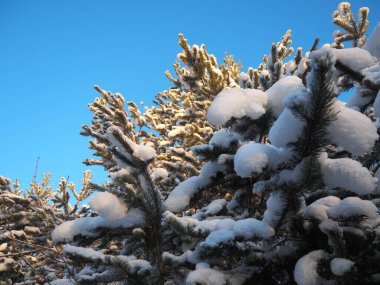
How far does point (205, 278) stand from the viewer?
1.37 meters

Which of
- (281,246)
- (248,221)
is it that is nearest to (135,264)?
(248,221)

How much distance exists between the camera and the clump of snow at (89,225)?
1853 mm

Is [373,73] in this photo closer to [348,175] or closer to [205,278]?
[348,175]

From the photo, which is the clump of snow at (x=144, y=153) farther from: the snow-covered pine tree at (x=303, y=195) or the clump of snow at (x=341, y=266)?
the clump of snow at (x=341, y=266)

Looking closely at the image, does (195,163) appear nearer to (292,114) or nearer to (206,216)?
(206,216)

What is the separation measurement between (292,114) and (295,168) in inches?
9.5

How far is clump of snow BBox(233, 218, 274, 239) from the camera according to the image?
140 centimetres

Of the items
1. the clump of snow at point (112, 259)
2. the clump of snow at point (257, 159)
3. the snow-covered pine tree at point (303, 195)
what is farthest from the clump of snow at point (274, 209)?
the clump of snow at point (112, 259)

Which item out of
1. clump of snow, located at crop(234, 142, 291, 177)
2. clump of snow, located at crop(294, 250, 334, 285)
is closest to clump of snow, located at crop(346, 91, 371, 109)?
clump of snow, located at crop(234, 142, 291, 177)

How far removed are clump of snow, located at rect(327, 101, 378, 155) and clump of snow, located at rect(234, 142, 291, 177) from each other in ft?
0.71

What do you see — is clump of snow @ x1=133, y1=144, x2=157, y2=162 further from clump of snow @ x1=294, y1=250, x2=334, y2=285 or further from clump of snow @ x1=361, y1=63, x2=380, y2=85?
clump of snow @ x1=361, y1=63, x2=380, y2=85

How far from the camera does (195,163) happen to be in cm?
466

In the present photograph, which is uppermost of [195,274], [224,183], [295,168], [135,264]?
[224,183]

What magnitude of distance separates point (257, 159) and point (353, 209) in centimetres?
50
